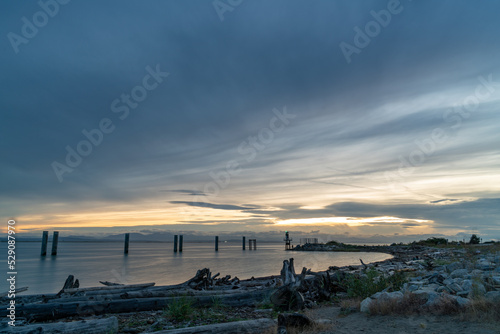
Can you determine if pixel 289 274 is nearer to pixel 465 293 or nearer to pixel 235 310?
pixel 235 310

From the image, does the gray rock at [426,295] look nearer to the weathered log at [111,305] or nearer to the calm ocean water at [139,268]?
the weathered log at [111,305]

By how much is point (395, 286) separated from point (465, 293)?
3.25 m

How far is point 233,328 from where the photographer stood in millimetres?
7336

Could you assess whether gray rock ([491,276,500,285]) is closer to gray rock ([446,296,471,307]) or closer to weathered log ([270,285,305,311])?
gray rock ([446,296,471,307])

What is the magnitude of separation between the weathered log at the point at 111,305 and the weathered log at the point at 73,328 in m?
2.58

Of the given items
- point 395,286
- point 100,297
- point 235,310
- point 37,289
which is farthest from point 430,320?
point 37,289

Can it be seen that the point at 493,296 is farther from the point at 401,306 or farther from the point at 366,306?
the point at 366,306

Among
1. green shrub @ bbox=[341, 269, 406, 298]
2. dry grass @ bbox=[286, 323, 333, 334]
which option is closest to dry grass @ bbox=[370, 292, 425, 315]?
dry grass @ bbox=[286, 323, 333, 334]

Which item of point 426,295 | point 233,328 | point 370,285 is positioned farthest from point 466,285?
point 233,328

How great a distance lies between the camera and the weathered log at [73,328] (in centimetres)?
682

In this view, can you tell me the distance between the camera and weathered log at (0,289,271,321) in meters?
9.72

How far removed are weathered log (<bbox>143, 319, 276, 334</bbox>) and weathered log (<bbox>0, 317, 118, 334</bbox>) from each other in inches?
61.9

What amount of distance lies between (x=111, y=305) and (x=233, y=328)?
18.0 ft

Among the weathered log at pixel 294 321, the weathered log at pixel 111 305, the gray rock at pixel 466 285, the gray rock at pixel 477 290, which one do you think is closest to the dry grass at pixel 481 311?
the gray rock at pixel 477 290
